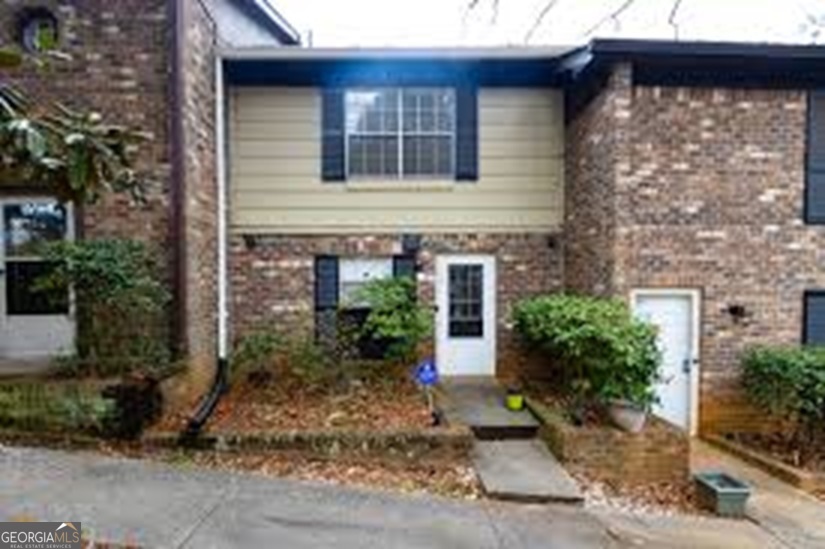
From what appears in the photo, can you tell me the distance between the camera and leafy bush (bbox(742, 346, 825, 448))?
A: 395 inches

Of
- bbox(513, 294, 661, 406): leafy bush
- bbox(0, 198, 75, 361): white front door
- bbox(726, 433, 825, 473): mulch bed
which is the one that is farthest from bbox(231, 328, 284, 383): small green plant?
bbox(726, 433, 825, 473): mulch bed

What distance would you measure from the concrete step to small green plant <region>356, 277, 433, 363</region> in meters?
2.12

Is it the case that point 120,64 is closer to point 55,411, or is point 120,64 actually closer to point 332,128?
point 332,128

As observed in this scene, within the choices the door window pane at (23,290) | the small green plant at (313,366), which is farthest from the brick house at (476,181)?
the small green plant at (313,366)

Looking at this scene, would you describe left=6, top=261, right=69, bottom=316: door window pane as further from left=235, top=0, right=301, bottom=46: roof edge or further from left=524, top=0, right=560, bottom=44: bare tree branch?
left=524, top=0, right=560, bottom=44: bare tree branch

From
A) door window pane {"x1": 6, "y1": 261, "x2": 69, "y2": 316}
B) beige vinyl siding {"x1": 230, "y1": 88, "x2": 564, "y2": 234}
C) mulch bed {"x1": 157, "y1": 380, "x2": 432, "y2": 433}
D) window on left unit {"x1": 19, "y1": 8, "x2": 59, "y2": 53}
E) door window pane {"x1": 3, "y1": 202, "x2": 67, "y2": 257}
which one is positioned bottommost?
mulch bed {"x1": 157, "y1": 380, "x2": 432, "y2": 433}

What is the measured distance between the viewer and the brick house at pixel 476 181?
31.3 ft

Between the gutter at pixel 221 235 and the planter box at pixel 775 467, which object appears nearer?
the planter box at pixel 775 467

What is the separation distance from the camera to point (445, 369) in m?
12.4

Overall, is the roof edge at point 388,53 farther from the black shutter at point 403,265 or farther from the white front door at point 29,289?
the white front door at point 29,289

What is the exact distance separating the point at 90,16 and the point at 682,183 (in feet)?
25.1

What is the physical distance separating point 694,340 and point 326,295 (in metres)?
5.23

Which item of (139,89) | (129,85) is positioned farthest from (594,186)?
(129,85)

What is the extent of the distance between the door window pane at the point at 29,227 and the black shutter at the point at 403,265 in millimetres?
4591
